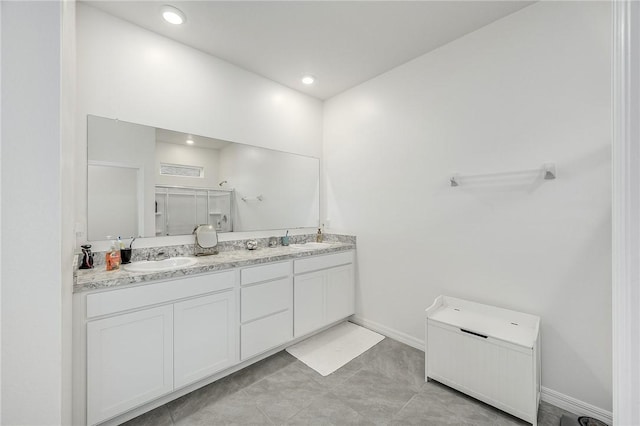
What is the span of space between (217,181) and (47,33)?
1.56m

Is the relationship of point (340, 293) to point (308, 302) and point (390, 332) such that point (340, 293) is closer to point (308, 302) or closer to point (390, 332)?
point (308, 302)

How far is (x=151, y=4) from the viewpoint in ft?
5.88

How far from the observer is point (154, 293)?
5.17 ft

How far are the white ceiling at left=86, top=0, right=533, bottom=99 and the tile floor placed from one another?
267 cm

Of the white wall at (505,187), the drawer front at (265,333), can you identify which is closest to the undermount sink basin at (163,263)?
the drawer front at (265,333)

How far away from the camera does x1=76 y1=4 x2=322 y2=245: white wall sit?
5.88 feet

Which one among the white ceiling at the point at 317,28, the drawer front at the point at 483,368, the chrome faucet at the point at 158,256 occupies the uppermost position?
the white ceiling at the point at 317,28

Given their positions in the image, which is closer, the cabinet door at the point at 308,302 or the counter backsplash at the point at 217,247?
the counter backsplash at the point at 217,247

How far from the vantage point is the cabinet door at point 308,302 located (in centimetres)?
234

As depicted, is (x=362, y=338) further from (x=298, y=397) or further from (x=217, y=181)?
(x=217, y=181)

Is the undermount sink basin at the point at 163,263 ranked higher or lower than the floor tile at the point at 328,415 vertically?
higher

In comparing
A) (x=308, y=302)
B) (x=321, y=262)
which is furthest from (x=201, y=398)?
(x=321, y=262)

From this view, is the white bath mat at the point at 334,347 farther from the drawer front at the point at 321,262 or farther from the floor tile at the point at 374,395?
the drawer front at the point at 321,262

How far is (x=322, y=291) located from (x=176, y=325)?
4.28 feet
